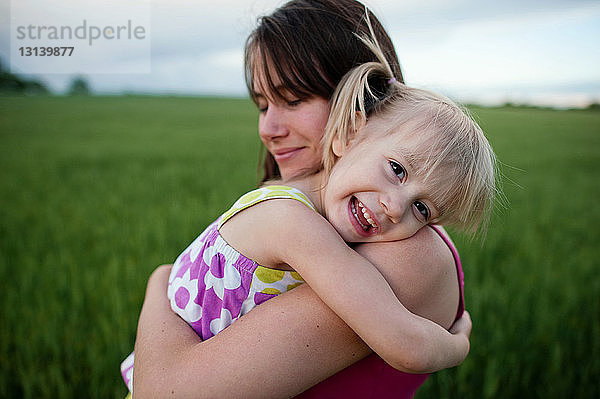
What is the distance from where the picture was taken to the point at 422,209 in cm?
115

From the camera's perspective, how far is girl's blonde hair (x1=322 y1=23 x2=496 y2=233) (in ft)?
3.71

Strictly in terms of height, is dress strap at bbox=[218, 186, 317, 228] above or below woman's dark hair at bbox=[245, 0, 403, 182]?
below

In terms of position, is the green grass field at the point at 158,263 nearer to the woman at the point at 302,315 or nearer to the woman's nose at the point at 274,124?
the woman at the point at 302,315

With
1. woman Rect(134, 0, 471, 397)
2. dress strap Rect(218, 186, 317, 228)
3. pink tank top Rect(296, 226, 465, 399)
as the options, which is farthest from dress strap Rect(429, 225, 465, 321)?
dress strap Rect(218, 186, 317, 228)

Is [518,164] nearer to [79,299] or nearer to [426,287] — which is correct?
[79,299]

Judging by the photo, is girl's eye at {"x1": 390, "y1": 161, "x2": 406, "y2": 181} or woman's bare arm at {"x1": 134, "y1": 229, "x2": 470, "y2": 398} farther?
girl's eye at {"x1": 390, "y1": 161, "x2": 406, "y2": 181}

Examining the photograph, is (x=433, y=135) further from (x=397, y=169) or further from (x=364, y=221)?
(x=364, y=221)

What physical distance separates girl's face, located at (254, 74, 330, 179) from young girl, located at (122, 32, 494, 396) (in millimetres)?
112

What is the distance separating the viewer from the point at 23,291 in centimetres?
293

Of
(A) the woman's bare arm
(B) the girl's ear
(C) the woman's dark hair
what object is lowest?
(A) the woman's bare arm

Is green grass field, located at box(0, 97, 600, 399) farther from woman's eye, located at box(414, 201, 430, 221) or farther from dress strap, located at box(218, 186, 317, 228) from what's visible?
dress strap, located at box(218, 186, 317, 228)

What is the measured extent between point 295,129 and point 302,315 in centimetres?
67

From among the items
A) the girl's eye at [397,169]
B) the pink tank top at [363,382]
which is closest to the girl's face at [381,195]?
the girl's eye at [397,169]

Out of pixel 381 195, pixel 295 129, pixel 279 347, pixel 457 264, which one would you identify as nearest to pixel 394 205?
pixel 381 195
